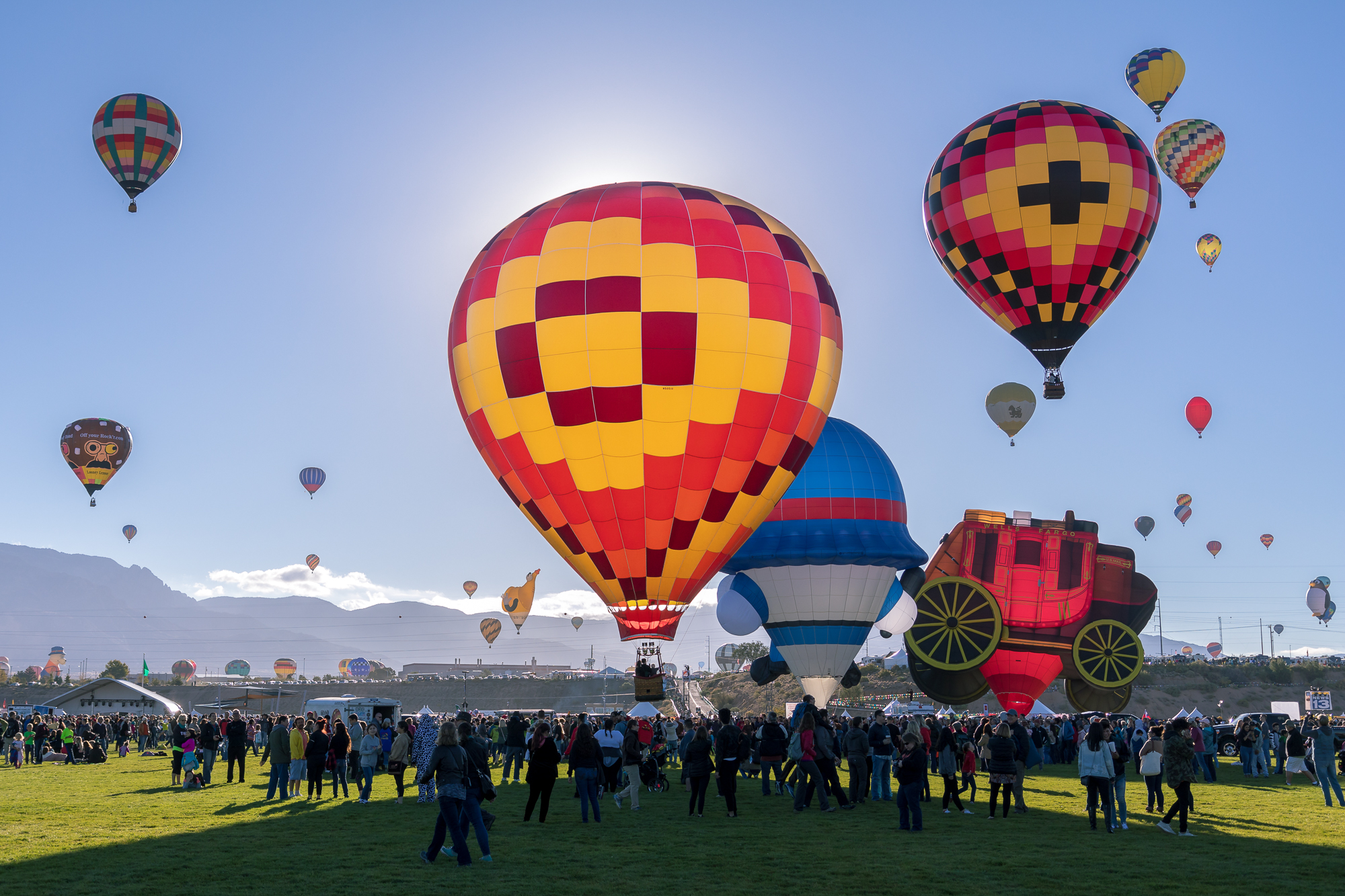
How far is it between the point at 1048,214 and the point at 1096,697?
18.5 metres

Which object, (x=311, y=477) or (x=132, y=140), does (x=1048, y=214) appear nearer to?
(x=132, y=140)

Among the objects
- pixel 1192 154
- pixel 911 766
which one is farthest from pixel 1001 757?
pixel 1192 154

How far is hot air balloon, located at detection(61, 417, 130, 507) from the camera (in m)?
53.6

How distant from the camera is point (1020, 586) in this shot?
39.0 metres

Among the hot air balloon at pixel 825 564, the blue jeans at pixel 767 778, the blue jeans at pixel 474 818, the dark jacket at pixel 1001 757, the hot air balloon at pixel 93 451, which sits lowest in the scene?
the blue jeans at pixel 767 778

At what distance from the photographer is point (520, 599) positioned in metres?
126

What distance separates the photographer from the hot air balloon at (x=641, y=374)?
2052 centimetres

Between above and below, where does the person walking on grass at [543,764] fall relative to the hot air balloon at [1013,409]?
below

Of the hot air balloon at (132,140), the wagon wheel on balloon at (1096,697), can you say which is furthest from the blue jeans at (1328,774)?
the hot air balloon at (132,140)

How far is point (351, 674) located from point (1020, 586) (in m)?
162

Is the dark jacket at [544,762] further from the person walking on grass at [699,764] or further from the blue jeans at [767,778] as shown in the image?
the blue jeans at [767,778]

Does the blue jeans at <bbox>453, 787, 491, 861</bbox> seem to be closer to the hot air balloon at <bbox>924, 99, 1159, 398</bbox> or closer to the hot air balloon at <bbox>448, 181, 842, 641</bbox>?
the hot air balloon at <bbox>448, 181, 842, 641</bbox>

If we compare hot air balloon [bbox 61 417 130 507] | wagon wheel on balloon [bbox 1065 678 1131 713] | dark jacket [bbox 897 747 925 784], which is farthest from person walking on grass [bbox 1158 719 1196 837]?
hot air balloon [bbox 61 417 130 507]

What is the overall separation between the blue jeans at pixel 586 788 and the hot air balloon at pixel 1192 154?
36376 millimetres
